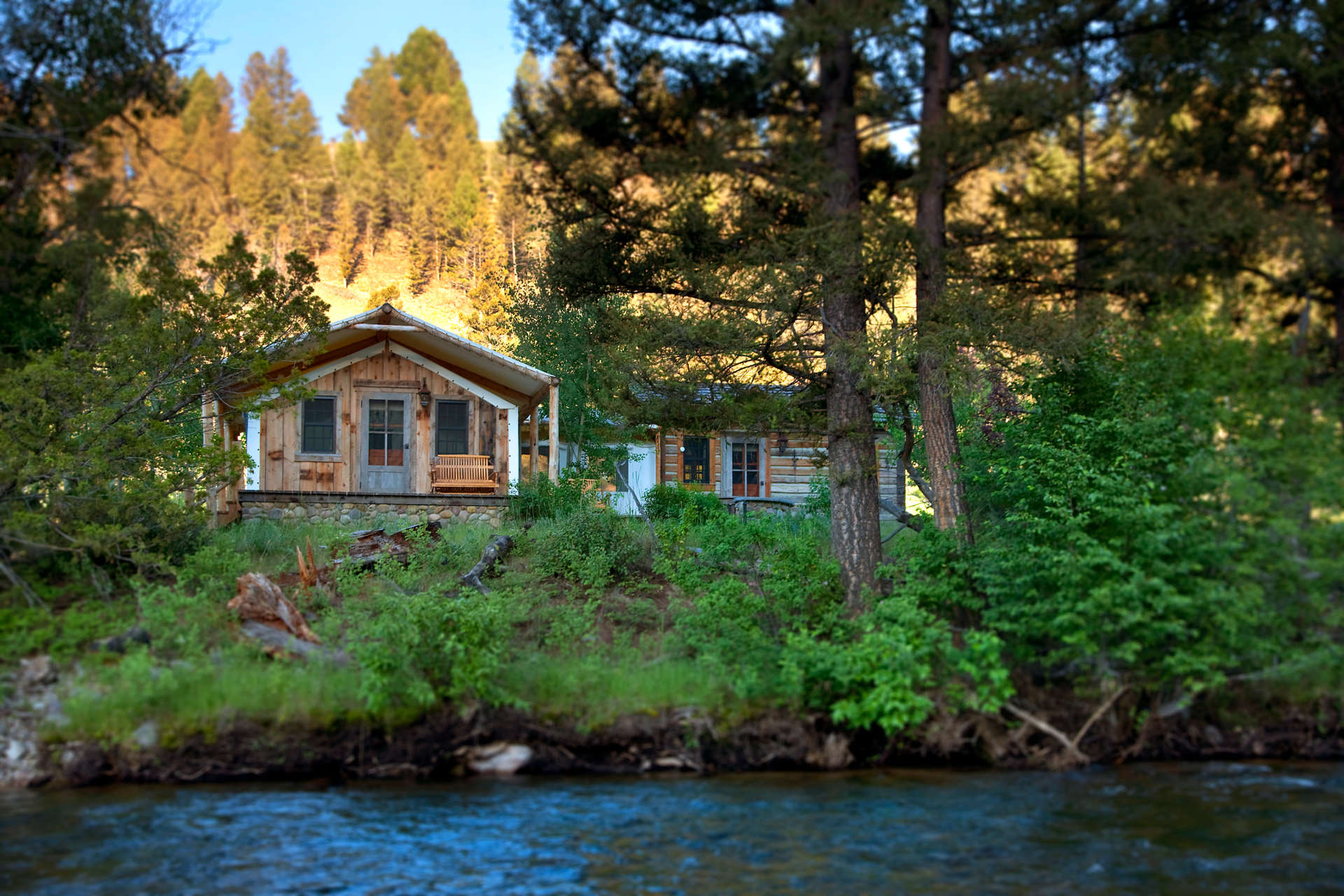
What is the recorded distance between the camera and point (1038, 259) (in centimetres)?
1108

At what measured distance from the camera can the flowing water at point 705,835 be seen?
696cm

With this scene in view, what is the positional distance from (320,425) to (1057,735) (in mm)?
15610

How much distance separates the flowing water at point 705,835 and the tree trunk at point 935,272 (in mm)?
3678

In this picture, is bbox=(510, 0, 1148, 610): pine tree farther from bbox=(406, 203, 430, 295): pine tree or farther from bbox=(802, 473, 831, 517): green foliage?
bbox=(406, 203, 430, 295): pine tree

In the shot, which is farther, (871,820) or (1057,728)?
(1057,728)

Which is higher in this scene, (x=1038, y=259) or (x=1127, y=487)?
(x=1038, y=259)

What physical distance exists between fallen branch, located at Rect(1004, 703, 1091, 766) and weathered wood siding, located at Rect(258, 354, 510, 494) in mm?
13086

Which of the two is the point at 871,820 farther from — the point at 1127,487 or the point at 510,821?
the point at 1127,487

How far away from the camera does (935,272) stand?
11.5m

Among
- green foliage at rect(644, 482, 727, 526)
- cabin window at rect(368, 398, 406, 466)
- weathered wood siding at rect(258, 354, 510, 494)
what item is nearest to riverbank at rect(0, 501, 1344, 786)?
green foliage at rect(644, 482, 727, 526)

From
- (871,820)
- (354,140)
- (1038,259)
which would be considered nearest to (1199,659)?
(871,820)

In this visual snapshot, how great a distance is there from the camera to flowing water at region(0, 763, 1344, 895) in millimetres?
6961

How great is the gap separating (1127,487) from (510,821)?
6.68 meters

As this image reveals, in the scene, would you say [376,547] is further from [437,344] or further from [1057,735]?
[1057,735]
